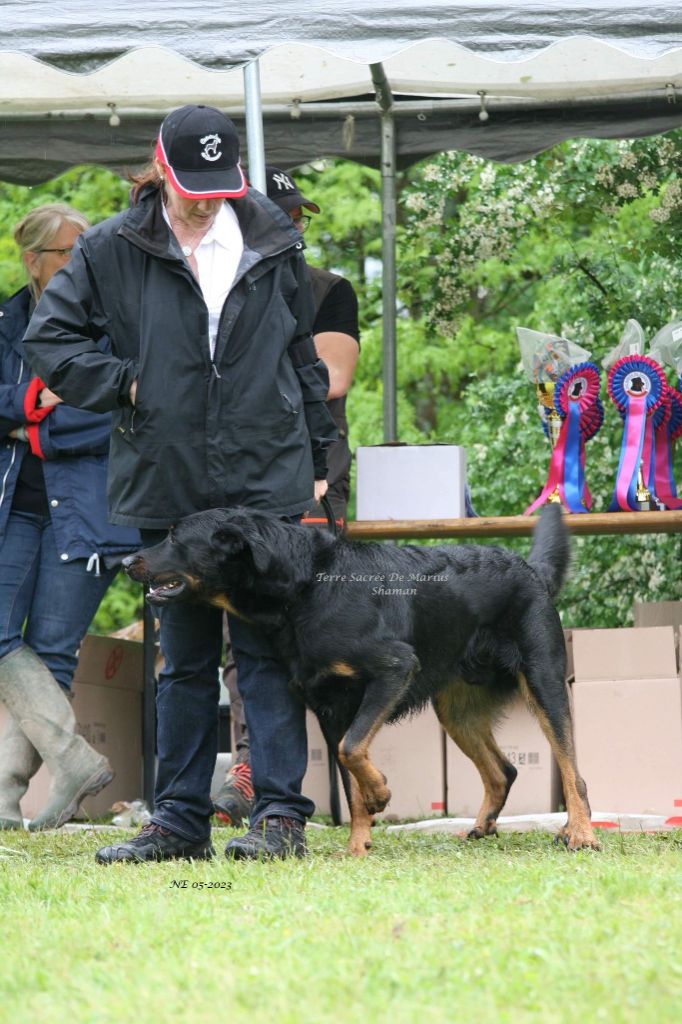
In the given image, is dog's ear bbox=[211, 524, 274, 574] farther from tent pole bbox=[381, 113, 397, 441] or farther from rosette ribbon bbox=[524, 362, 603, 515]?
tent pole bbox=[381, 113, 397, 441]

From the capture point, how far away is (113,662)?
5988 millimetres

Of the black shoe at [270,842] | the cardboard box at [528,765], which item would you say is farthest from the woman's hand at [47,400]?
the cardboard box at [528,765]

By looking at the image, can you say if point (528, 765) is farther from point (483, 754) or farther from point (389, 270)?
point (389, 270)

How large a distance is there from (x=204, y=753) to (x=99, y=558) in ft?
4.18

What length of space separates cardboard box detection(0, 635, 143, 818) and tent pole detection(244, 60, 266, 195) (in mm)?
2137

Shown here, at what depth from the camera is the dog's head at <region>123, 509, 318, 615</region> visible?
3.88 meters

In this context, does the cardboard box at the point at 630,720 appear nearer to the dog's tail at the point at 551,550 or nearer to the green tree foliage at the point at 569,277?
the dog's tail at the point at 551,550

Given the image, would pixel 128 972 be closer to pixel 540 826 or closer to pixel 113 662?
pixel 540 826

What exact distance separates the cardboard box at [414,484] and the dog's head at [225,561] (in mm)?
1508

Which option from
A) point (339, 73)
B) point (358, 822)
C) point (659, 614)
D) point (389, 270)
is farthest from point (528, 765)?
point (339, 73)

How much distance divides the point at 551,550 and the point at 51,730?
193cm

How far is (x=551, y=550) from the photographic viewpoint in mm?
Answer: 4707

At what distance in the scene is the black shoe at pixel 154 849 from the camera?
3900 millimetres

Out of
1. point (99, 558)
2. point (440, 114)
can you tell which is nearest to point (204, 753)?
point (99, 558)
